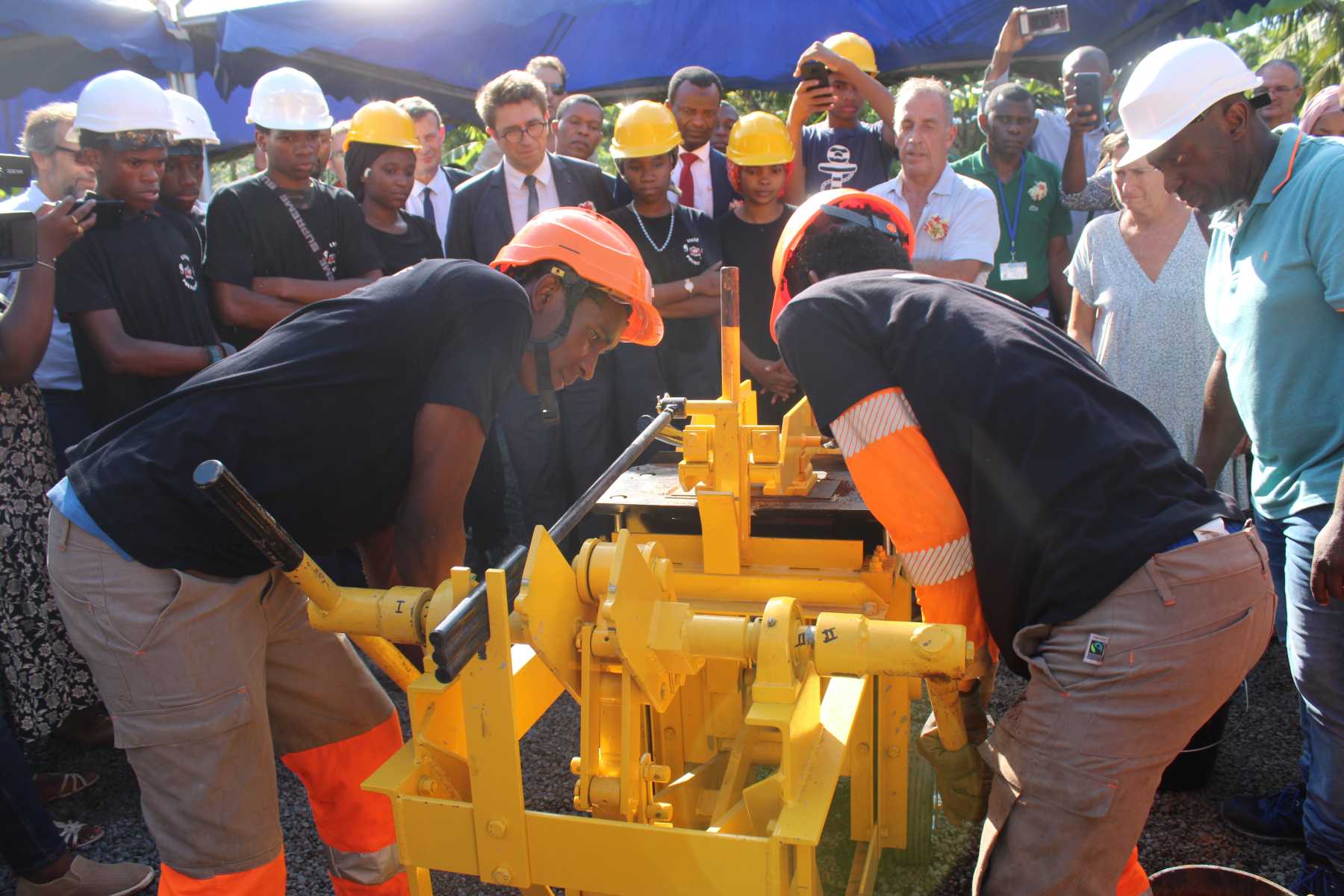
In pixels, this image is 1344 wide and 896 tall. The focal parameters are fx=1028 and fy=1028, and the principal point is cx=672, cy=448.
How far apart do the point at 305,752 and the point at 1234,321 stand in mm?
2744

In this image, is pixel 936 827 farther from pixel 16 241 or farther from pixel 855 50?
pixel 855 50

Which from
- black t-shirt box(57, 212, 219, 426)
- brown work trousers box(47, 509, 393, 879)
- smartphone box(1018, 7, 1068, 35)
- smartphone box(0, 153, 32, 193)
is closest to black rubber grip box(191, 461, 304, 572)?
brown work trousers box(47, 509, 393, 879)

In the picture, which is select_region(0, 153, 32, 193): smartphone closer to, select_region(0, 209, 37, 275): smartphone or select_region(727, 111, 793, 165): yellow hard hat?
select_region(0, 209, 37, 275): smartphone

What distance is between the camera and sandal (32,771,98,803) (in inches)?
142

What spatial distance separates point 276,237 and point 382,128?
93 centimetres

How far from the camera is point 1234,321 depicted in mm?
2850

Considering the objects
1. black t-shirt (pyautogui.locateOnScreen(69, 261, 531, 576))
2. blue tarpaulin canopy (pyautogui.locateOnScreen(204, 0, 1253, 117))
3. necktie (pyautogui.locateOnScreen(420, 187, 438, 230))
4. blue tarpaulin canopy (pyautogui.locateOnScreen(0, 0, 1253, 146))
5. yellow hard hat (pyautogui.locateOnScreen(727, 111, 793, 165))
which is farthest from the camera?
blue tarpaulin canopy (pyautogui.locateOnScreen(204, 0, 1253, 117))

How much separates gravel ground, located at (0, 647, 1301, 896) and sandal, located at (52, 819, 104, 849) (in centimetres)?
4

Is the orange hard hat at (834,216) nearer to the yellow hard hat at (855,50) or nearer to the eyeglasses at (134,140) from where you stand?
the eyeglasses at (134,140)

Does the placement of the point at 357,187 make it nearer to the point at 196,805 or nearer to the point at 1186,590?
the point at 196,805

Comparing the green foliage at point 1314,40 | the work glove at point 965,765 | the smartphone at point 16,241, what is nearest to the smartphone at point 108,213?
the smartphone at point 16,241

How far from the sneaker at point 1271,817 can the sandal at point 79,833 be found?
12.1 feet

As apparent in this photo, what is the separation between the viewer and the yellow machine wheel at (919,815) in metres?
3.09

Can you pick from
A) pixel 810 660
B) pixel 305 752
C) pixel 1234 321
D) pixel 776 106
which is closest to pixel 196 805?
pixel 305 752
